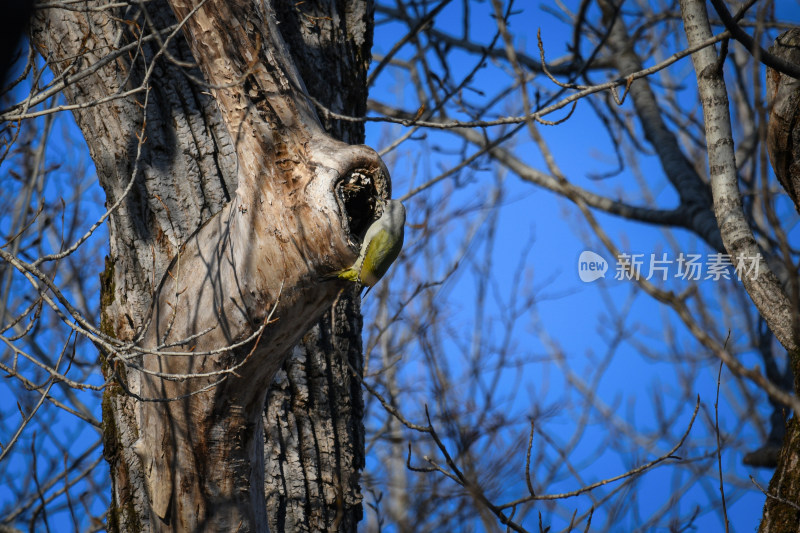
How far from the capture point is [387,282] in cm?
554

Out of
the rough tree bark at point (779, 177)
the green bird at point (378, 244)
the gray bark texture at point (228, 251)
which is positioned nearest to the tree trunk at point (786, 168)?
the rough tree bark at point (779, 177)

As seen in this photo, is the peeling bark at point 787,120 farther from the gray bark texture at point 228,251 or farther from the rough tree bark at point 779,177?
the gray bark texture at point 228,251

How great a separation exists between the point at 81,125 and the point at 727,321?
4956 mm

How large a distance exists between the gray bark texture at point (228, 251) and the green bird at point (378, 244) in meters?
0.05

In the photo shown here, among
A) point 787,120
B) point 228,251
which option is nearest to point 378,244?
point 228,251

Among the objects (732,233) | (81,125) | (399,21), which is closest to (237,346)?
(81,125)

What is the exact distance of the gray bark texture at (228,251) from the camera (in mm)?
1711

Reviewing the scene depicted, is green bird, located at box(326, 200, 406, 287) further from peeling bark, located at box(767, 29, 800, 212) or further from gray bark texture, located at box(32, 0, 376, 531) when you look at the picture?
peeling bark, located at box(767, 29, 800, 212)

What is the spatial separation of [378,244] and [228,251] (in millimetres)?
433

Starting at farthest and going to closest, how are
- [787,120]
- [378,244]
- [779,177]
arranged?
[779,177] < [787,120] < [378,244]

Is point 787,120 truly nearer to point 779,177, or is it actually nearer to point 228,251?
point 779,177

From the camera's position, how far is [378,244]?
5.65 ft

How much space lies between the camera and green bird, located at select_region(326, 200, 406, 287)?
5.57 ft

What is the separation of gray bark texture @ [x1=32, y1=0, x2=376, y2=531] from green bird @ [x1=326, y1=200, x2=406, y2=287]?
51mm
